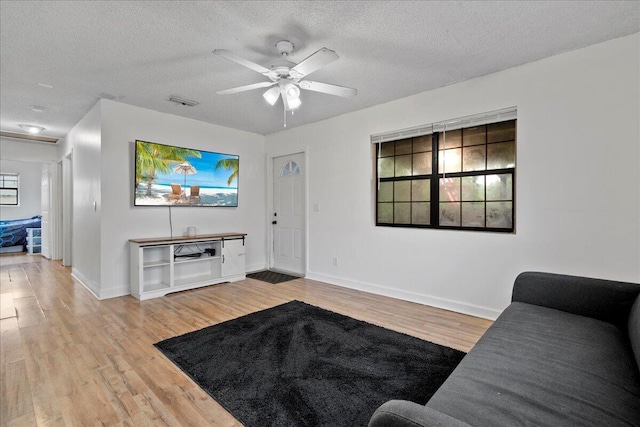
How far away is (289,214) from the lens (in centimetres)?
541

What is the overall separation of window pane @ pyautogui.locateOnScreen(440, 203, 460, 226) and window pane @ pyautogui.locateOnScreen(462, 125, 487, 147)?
2.34ft

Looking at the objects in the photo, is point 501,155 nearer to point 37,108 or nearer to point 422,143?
point 422,143

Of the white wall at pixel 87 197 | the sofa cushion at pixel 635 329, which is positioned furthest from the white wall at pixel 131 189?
the sofa cushion at pixel 635 329

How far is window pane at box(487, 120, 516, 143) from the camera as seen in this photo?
10.2 feet

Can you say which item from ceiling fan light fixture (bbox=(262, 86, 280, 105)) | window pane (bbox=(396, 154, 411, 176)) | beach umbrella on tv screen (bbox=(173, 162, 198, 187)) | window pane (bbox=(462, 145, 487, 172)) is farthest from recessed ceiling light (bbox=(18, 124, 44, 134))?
window pane (bbox=(462, 145, 487, 172))

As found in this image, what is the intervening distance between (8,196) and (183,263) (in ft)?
26.0

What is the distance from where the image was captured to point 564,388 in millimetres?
1170

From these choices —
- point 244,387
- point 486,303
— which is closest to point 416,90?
point 486,303

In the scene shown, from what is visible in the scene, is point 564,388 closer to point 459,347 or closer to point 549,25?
point 459,347

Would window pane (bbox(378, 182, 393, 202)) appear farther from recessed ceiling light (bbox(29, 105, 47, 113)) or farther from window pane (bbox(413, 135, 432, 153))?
recessed ceiling light (bbox(29, 105, 47, 113))

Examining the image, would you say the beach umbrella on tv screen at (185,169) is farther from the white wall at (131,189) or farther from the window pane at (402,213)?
the window pane at (402,213)

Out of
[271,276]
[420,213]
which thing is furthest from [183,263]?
[420,213]

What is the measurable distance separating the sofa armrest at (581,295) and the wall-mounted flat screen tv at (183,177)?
167 inches

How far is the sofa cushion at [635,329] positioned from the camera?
4.53ft
